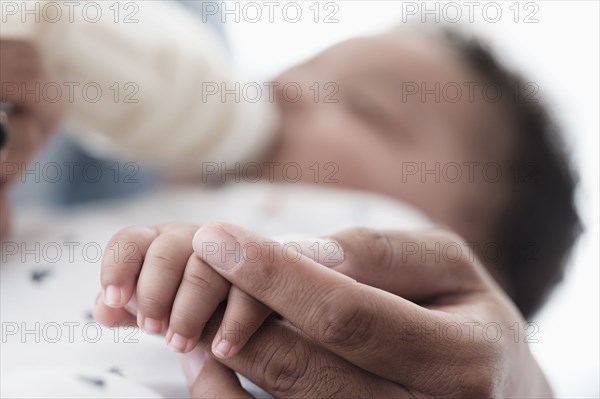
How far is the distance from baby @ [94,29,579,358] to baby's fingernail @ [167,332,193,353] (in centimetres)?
60

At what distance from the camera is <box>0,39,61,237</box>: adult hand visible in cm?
61

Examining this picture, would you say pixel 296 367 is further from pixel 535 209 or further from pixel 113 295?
pixel 535 209

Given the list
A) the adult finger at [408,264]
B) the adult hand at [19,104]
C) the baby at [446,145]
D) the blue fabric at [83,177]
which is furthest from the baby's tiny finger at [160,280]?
the blue fabric at [83,177]

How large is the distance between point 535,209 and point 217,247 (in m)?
0.88

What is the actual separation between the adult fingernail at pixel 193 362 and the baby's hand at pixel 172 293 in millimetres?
41

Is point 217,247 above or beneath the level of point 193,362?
above

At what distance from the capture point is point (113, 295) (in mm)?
396

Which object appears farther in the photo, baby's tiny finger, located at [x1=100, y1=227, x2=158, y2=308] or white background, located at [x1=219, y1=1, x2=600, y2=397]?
white background, located at [x1=219, y1=1, x2=600, y2=397]

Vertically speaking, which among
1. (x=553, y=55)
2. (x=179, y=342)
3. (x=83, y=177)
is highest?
(x=553, y=55)

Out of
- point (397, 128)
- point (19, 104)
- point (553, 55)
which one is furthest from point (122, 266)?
point (553, 55)

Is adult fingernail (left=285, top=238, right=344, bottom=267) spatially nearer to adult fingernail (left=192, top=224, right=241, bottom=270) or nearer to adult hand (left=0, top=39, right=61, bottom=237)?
adult fingernail (left=192, top=224, right=241, bottom=270)

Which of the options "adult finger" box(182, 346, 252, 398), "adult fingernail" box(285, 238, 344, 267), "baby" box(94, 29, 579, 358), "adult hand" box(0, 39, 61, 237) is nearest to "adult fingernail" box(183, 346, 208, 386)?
"adult finger" box(182, 346, 252, 398)

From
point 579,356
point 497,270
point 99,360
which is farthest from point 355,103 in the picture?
point 99,360

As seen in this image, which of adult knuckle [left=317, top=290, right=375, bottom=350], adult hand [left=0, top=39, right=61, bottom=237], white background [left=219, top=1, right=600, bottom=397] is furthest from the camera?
white background [left=219, top=1, right=600, bottom=397]
